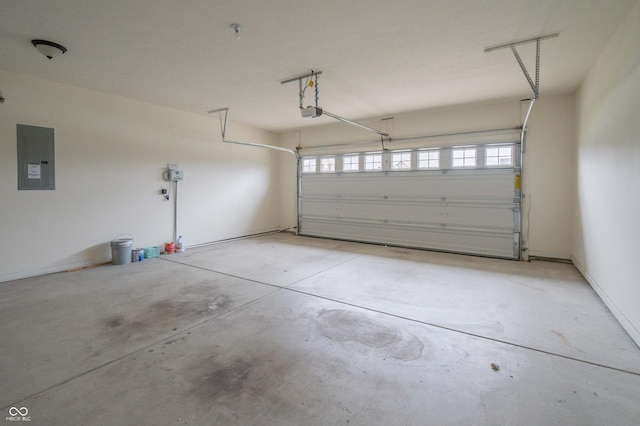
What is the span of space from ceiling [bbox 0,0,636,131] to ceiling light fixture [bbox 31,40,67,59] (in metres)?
0.07

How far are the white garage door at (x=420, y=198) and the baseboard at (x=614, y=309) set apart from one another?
126 centimetres

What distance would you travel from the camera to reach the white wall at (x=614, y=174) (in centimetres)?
249

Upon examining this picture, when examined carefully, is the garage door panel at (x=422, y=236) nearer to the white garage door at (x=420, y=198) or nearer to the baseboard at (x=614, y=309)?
the white garage door at (x=420, y=198)

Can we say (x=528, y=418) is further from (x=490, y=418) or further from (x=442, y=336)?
(x=442, y=336)

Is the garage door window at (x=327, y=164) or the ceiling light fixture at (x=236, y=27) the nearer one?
the ceiling light fixture at (x=236, y=27)

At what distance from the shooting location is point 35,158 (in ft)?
13.5

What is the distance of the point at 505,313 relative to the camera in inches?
118

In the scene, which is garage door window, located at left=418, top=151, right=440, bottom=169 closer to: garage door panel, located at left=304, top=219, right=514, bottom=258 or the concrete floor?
garage door panel, located at left=304, top=219, right=514, bottom=258

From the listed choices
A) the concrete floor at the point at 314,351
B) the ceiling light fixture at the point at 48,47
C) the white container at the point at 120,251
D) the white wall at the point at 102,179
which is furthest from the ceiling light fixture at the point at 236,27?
the white container at the point at 120,251

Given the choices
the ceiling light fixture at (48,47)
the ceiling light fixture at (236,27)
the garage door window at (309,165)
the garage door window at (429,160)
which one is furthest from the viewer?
the garage door window at (309,165)

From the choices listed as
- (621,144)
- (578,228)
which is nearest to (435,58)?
(621,144)

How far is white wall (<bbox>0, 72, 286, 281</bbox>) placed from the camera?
3.98m

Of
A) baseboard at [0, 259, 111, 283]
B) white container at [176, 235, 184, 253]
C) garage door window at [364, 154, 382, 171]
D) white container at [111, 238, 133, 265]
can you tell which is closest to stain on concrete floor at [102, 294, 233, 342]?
white container at [111, 238, 133, 265]

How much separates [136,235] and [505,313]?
5578mm
